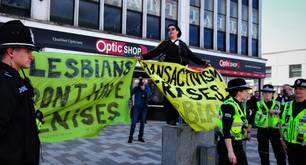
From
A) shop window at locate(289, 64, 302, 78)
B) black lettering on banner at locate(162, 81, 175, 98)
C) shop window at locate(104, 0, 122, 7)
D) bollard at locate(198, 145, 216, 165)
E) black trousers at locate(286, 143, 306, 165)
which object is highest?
shop window at locate(104, 0, 122, 7)

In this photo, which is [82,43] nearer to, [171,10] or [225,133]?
[171,10]

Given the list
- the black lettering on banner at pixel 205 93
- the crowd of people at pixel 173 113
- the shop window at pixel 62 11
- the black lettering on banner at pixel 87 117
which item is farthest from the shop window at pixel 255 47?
the black lettering on banner at pixel 87 117

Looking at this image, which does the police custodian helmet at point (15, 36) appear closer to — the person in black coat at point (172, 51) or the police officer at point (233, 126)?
the police officer at point (233, 126)

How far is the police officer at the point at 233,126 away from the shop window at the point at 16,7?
14.9 metres

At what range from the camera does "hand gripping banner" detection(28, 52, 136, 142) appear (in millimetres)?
4660

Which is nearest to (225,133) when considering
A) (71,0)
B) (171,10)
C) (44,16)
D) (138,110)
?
(138,110)

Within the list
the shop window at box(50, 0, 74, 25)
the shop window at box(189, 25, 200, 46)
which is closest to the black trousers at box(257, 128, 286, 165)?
the shop window at box(50, 0, 74, 25)

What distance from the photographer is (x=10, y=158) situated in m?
2.18

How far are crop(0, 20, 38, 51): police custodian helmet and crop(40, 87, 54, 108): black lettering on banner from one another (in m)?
2.26

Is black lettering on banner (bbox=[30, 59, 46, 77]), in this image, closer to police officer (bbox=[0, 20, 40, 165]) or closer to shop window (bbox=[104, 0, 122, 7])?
police officer (bbox=[0, 20, 40, 165])

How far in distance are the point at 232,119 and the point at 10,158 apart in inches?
122

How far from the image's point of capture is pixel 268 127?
701 centimetres

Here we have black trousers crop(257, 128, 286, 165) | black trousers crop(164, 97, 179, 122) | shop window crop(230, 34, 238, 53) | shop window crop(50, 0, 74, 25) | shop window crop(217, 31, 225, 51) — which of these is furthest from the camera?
shop window crop(230, 34, 238, 53)

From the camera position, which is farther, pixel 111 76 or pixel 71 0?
pixel 71 0
